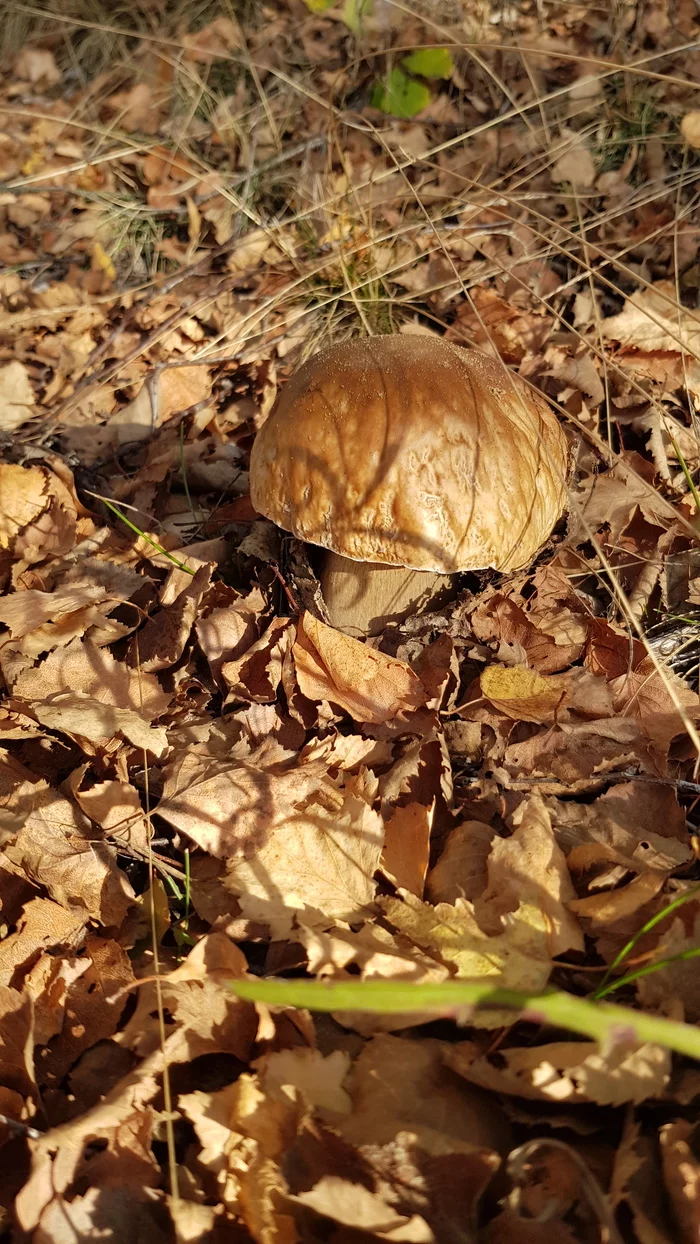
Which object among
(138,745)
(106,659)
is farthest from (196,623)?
(138,745)

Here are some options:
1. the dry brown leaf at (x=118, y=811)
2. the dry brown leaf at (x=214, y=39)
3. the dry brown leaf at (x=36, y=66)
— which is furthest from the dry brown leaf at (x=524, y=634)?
the dry brown leaf at (x=36, y=66)

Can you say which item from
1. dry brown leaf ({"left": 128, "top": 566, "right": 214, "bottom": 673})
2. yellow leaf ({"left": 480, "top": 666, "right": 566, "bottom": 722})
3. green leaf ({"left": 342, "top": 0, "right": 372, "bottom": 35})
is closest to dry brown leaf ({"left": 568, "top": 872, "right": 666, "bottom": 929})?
yellow leaf ({"left": 480, "top": 666, "right": 566, "bottom": 722})

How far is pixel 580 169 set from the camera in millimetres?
4012

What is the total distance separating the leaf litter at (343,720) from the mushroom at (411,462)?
302mm

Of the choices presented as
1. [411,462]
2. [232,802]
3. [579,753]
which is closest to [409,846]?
[232,802]

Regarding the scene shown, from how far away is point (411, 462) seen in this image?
6.53ft

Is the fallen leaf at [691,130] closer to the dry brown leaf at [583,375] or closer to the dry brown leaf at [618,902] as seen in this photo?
the dry brown leaf at [583,375]

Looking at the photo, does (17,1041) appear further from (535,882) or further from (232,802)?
(535,882)

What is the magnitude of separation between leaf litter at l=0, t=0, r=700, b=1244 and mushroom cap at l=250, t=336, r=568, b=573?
1.01 feet

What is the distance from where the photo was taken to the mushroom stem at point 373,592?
250 centimetres

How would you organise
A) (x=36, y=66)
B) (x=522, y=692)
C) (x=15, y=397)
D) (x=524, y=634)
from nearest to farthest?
(x=522, y=692) < (x=524, y=634) < (x=15, y=397) < (x=36, y=66)

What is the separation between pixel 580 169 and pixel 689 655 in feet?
10.1

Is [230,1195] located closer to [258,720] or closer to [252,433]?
[258,720]

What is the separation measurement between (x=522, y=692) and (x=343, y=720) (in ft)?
1.89
